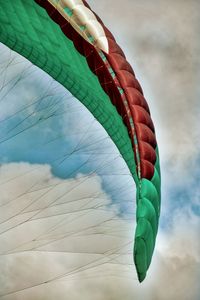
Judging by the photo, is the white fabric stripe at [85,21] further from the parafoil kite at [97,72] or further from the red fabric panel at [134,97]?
the red fabric panel at [134,97]

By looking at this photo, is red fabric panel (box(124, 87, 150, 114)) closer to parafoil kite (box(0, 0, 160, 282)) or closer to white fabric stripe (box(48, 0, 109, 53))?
parafoil kite (box(0, 0, 160, 282))

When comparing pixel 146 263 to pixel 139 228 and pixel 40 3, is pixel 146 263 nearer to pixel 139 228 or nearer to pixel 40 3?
pixel 139 228

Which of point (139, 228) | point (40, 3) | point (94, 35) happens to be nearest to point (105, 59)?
point (94, 35)

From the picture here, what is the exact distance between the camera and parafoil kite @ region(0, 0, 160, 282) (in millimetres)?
15211

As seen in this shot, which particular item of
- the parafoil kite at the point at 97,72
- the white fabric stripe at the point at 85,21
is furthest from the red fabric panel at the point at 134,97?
the white fabric stripe at the point at 85,21

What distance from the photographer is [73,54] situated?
57.9 ft

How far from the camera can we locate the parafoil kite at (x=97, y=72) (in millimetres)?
15211

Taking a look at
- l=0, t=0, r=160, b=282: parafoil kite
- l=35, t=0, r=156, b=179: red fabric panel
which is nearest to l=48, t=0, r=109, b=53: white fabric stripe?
l=0, t=0, r=160, b=282: parafoil kite

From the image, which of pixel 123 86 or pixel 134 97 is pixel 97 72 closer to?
pixel 123 86

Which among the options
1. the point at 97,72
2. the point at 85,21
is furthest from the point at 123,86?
the point at 85,21

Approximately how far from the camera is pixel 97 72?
663 inches

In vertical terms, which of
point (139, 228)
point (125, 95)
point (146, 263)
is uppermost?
point (125, 95)

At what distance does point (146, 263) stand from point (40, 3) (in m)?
8.08

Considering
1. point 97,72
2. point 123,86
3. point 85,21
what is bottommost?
point 123,86
